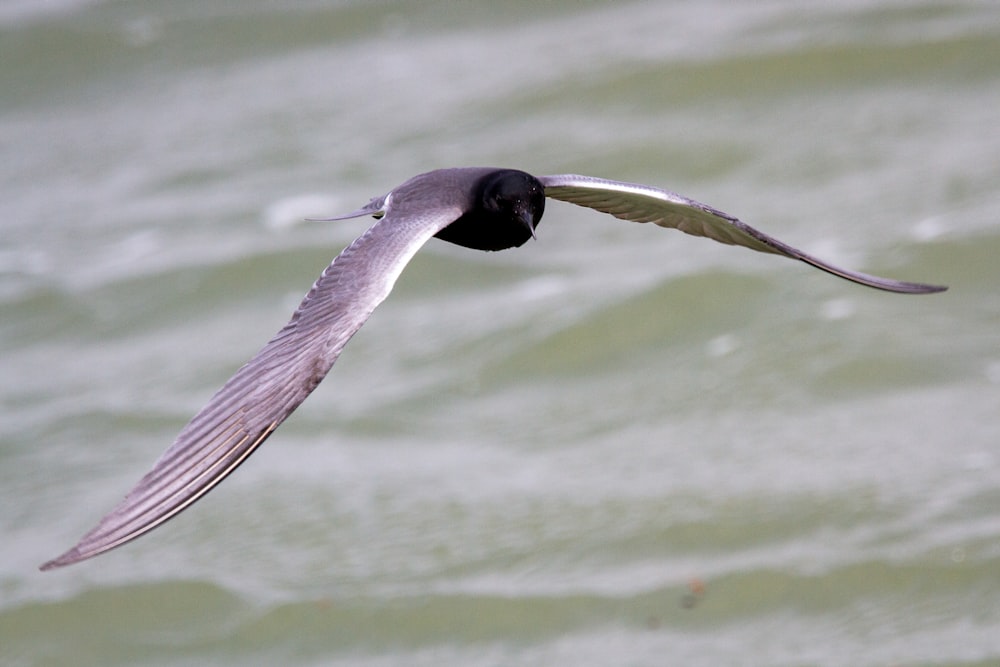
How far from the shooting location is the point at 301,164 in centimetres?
1026

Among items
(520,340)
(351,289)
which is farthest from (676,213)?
(520,340)

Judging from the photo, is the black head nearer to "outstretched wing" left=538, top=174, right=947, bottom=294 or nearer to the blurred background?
"outstretched wing" left=538, top=174, right=947, bottom=294

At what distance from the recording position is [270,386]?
3574 mm

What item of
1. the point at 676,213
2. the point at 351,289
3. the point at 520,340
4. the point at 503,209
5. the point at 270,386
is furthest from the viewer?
the point at 520,340

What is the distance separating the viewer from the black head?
4137 millimetres

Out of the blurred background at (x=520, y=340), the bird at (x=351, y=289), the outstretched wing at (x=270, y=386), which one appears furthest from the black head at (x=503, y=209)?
the blurred background at (x=520, y=340)

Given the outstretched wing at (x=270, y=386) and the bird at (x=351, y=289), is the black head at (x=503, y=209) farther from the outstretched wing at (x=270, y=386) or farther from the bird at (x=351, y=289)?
the outstretched wing at (x=270, y=386)

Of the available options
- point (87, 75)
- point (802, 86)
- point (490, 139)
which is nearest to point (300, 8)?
point (87, 75)

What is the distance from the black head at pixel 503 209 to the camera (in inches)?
163

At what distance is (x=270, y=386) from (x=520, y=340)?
16.9 feet

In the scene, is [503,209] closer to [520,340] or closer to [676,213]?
[676,213]

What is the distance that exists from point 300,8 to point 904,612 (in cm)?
719

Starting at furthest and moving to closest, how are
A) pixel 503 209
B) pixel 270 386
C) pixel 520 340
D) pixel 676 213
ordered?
pixel 520 340
pixel 676 213
pixel 503 209
pixel 270 386

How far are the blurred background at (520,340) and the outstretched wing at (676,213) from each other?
234 centimetres
